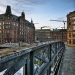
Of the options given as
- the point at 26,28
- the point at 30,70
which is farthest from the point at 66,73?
the point at 26,28

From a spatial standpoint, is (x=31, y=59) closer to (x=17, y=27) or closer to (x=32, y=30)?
(x=17, y=27)

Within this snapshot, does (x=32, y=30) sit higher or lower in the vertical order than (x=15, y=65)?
higher

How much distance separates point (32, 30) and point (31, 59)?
88380mm

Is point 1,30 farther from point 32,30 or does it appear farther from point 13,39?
point 32,30

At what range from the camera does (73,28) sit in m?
54.0

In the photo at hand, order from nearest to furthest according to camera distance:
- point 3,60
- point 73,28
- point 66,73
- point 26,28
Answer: point 3,60, point 66,73, point 73,28, point 26,28

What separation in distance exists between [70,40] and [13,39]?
1219 inches

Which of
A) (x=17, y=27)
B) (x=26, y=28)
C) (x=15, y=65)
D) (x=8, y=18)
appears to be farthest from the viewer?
(x=26, y=28)

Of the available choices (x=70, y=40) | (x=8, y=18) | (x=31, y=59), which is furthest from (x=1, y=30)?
(x=31, y=59)

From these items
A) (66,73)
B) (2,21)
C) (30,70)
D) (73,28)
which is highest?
(2,21)

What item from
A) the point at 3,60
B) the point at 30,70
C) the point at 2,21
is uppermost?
the point at 2,21

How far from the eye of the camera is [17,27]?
68.4 m

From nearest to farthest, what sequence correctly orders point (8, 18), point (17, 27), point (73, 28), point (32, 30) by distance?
point (73, 28)
point (8, 18)
point (17, 27)
point (32, 30)

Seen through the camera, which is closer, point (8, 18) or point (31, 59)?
point (31, 59)
